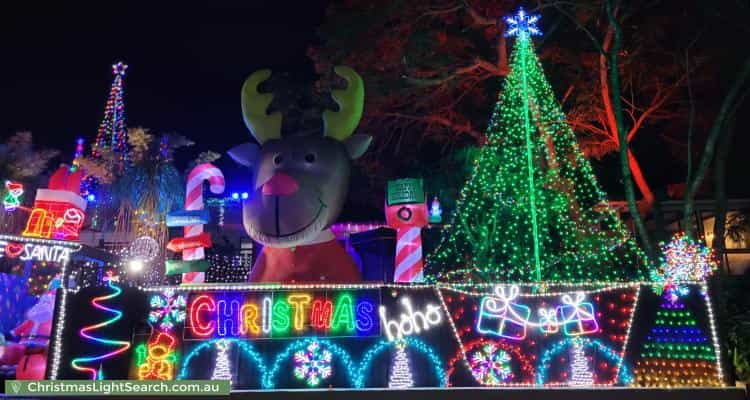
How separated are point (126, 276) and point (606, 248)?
9260 millimetres

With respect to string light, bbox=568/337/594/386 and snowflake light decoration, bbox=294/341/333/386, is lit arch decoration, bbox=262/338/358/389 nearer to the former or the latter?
snowflake light decoration, bbox=294/341/333/386

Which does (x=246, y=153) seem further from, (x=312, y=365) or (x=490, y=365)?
(x=490, y=365)

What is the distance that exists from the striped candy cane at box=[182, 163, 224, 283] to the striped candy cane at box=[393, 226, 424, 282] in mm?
2996

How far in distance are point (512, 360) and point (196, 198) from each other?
525 cm

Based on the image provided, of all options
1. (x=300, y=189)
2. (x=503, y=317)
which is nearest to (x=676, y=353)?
(x=503, y=317)

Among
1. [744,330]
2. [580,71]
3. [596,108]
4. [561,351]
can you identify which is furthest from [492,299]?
[580,71]

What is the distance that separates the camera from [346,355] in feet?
22.4

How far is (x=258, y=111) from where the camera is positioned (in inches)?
360

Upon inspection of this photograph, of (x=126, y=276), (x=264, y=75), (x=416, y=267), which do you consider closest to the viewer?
(x=416, y=267)

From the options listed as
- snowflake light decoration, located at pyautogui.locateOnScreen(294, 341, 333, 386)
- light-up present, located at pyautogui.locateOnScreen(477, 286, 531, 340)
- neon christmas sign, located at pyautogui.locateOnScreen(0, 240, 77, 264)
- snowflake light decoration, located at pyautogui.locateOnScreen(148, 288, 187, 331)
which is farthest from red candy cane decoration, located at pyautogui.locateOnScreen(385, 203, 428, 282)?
neon christmas sign, located at pyautogui.locateOnScreen(0, 240, 77, 264)

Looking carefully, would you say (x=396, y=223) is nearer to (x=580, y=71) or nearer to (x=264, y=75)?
(x=264, y=75)

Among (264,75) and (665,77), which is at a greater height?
(665,77)

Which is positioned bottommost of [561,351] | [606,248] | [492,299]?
[561,351]

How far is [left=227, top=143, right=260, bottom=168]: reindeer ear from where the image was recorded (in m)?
9.15
